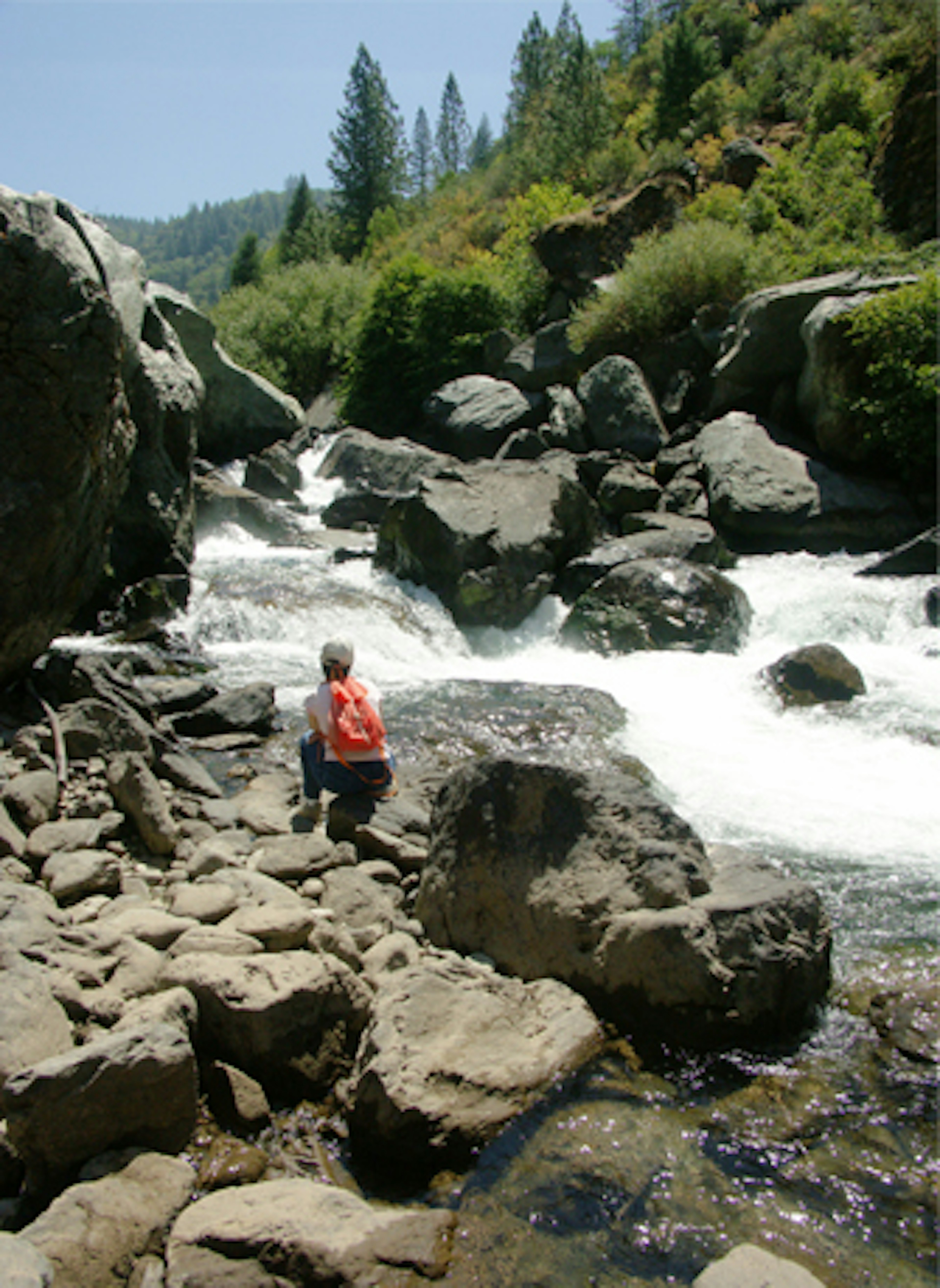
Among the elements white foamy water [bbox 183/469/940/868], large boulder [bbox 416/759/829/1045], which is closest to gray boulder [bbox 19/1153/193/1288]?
large boulder [bbox 416/759/829/1045]

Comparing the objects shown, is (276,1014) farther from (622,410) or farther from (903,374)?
(622,410)

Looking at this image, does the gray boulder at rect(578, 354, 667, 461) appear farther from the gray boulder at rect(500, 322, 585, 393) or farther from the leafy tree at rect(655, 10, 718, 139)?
the leafy tree at rect(655, 10, 718, 139)

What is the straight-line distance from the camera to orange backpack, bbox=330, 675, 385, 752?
5832mm

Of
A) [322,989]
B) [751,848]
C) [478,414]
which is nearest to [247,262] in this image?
[478,414]

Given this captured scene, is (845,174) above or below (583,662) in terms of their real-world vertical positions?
above

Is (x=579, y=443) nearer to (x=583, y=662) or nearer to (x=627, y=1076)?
(x=583, y=662)

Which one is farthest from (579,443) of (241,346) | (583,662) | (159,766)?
(241,346)

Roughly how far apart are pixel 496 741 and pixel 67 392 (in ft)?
15.6

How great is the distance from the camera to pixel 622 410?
683 inches

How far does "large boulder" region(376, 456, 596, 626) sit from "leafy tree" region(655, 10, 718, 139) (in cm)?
2525

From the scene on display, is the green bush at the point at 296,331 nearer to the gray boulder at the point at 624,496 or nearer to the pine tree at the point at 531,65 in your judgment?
the gray boulder at the point at 624,496

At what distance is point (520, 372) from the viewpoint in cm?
2056

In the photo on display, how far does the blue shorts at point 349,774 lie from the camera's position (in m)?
5.90

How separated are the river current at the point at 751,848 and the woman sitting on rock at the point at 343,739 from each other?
2138 millimetres
